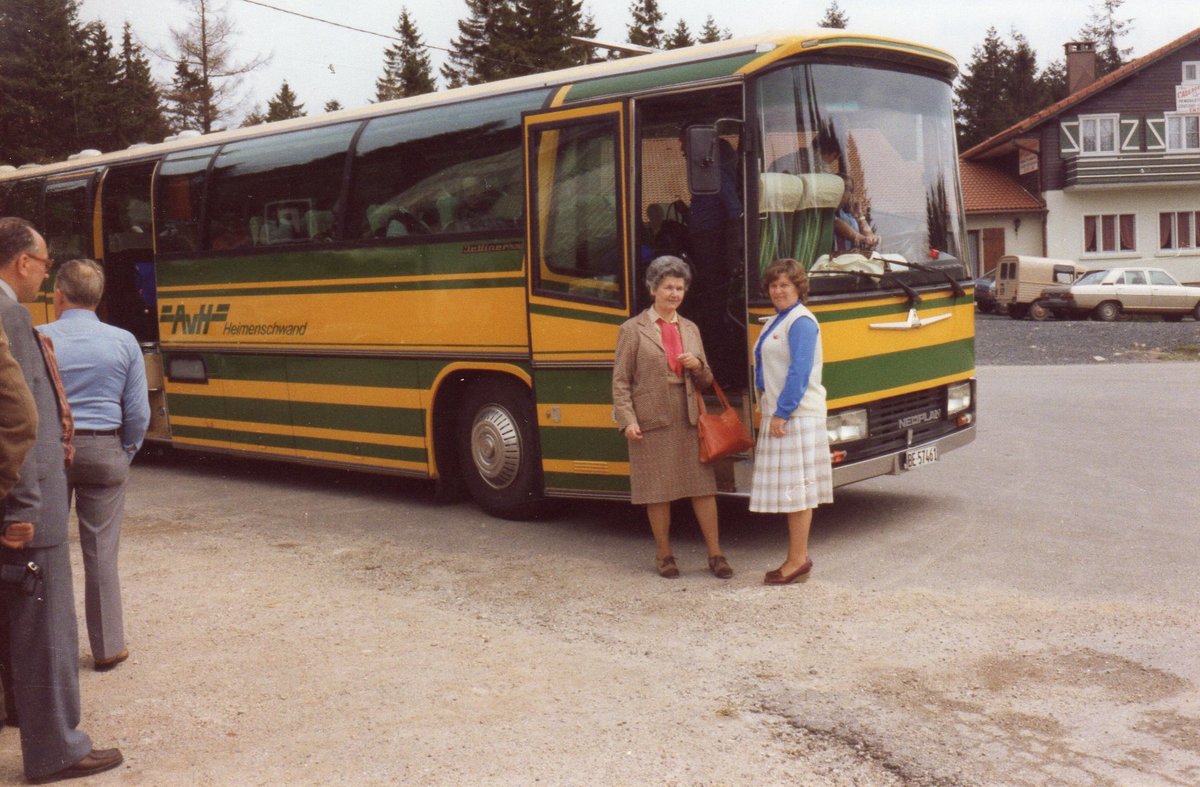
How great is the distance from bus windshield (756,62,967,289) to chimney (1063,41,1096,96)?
4940cm

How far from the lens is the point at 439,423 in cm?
993

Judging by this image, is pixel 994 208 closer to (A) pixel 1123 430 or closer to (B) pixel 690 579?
(A) pixel 1123 430

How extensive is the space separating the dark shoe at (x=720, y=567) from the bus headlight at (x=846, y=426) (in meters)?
1.05

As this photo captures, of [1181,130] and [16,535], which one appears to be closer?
[16,535]

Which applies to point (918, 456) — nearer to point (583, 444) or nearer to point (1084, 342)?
point (583, 444)

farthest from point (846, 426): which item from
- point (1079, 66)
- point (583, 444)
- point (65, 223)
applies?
point (1079, 66)

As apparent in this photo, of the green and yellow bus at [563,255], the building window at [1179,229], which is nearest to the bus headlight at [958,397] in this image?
the green and yellow bus at [563,255]

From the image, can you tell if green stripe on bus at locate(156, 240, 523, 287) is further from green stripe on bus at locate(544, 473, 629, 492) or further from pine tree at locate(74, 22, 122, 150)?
pine tree at locate(74, 22, 122, 150)

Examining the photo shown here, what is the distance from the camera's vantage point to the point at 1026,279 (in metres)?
40.3

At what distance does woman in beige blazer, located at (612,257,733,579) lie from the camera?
746cm

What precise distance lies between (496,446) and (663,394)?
2289 mm

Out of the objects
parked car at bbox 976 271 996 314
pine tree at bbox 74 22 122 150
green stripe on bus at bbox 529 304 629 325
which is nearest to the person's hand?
green stripe on bus at bbox 529 304 629 325

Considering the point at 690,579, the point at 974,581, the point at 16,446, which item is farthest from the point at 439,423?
the point at 16,446

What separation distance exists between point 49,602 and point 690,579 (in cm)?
387
